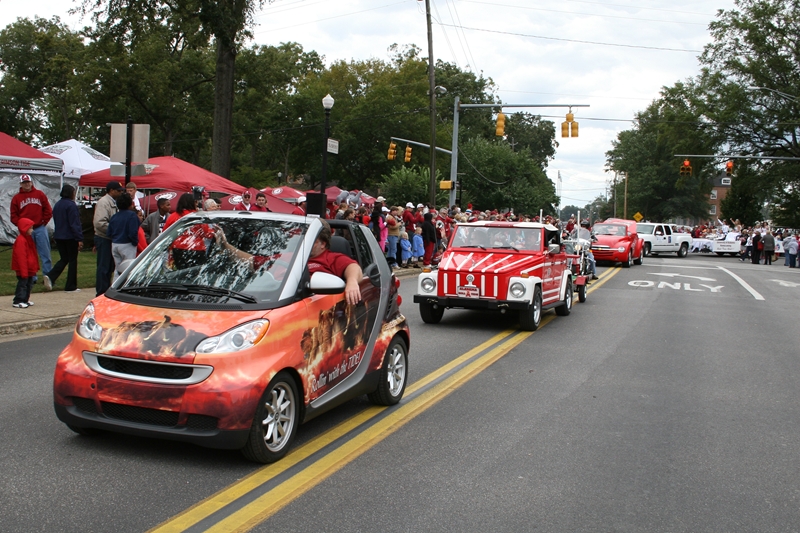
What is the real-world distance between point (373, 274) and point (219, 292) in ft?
5.32

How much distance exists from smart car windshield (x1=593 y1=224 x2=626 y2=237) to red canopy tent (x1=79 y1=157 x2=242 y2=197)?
15.8m

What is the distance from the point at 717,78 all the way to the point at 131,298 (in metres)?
59.5

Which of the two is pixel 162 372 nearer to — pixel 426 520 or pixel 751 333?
pixel 426 520

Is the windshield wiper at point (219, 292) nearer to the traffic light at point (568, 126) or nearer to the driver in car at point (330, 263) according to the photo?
the driver in car at point (330, 263)

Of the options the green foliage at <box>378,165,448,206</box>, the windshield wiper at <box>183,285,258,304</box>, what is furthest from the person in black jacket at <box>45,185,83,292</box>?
the green foliage at <box>378,165,448,206</box>

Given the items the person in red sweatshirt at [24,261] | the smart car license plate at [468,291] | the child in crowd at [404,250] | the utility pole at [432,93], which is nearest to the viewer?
the person in red sweatshirt at [24,261]

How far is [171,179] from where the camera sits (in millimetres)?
22375

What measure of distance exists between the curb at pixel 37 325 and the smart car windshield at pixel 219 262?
531cm

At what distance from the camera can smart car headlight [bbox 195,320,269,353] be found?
15.6 feet

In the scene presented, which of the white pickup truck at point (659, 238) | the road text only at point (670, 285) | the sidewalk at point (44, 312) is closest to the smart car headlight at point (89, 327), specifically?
the sidewalk at point (44, 312)

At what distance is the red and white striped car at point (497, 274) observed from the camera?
11977mm

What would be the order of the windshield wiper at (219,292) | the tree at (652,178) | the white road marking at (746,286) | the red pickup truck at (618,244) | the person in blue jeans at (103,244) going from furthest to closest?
the tree at (652,178)
the red pickup truck at (618,244)
the white road marking at (746,286)
the person in blue jeans at (103,244)
the windshield wiper at (219,292)

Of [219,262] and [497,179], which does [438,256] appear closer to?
[219,262]

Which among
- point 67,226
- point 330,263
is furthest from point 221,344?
point 67,226
